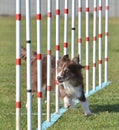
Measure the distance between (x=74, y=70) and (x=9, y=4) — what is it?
37313mm

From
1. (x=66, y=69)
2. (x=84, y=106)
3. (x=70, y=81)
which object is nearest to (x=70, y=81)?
(x=70, y=81)

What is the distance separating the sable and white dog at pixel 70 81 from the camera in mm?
10078

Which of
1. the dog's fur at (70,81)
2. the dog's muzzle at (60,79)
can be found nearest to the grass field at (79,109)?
the dog's fur at (70,81)

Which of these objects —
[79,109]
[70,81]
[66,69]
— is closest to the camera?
[66,69]

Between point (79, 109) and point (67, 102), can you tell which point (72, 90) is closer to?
point (67, 102)

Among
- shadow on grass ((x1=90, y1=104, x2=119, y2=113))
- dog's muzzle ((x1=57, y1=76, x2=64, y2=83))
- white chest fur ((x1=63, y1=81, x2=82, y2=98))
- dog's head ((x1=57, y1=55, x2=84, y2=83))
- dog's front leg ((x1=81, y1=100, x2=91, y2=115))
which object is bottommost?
shadow on grass ((x1=90, y1=104, x2=119, y2=113))

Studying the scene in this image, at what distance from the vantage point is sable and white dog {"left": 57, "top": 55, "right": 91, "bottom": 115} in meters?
10.1

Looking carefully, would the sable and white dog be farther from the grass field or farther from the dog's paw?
the grass field

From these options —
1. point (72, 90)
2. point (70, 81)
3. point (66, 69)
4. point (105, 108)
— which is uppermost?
point (66, 69)

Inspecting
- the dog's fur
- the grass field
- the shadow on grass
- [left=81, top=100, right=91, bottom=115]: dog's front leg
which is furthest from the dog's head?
the shadow on grass

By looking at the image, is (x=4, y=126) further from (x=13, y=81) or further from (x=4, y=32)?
(x=4, y=32)

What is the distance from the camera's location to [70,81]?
406 inches

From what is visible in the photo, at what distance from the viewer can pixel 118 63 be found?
1953 cm

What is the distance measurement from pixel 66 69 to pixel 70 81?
1.04 feet
